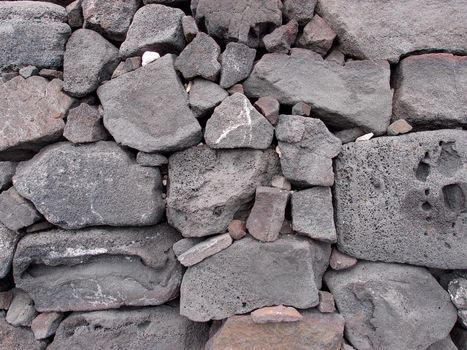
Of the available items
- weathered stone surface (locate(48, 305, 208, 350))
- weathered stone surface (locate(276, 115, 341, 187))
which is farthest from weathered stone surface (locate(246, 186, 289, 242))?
weathered stone surface (locate(48, 305, 208, 350))

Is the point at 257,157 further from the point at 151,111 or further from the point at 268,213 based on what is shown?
the point at 151,111

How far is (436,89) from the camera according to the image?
143cm

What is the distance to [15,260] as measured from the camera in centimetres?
154

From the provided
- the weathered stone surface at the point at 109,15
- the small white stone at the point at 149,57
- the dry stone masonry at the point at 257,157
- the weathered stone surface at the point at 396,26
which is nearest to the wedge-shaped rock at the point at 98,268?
the dry stone masonry at the point at 257,157

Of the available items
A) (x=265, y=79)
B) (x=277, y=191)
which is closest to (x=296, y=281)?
(x=277, y=191)

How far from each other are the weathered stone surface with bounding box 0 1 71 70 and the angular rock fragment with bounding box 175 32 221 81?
650 millimetres

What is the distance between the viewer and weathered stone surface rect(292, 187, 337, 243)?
139 cm

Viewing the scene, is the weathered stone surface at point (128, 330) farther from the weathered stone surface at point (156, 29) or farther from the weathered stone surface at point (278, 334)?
the weathered stone surface at point (156, 29)

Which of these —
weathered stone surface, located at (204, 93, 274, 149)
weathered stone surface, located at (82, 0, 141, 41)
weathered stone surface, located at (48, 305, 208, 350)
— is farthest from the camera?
weathered stone surface, located at (48, 305, 208, 350)

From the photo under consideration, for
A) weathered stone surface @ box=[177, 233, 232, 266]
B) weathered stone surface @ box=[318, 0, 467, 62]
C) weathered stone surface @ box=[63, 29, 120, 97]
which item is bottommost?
weathered stone surface @ box=[177, 233, 232, 266]

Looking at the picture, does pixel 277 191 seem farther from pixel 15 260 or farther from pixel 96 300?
pixel 15 260

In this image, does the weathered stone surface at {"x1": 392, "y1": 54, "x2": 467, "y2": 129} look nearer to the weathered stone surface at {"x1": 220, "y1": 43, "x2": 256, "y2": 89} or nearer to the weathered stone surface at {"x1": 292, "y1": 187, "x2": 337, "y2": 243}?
the weathered stone surface at {"x1": 292, "y1": 187, "x2": 337, "y2": 243}

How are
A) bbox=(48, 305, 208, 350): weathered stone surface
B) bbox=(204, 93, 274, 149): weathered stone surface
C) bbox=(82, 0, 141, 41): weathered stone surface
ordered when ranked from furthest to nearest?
1. bbox=(48, 305, 208, 350): weathered stone surface
2. bbox=(82, 0, 141, 41): weathered stone surface
3. bbox=(204, 93, 274, 149): weathered stone surface

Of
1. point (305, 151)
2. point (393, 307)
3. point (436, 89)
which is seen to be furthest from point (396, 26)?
point (393, 307)
